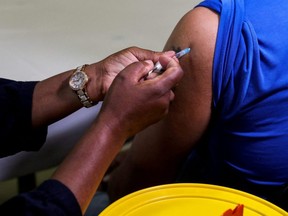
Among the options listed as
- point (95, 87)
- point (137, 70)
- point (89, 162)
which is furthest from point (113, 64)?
point (89, 162)

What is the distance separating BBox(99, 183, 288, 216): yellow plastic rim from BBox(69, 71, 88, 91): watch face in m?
0.32

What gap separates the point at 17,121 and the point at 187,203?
1.54ft

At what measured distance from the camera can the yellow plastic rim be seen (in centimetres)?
69

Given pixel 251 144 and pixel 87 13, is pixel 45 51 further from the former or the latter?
pixel 251 144

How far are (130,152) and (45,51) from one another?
1.25 feet

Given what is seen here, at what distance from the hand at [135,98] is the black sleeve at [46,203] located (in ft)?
0.47

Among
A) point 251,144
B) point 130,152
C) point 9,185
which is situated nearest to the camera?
point 251,144

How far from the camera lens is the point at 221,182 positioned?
1.02m

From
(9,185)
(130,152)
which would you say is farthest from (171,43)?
(9,185)

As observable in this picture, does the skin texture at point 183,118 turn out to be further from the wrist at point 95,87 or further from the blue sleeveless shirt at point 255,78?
A: the wrist at point 95,87

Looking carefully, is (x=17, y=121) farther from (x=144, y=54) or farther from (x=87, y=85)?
(x=144, y=54)

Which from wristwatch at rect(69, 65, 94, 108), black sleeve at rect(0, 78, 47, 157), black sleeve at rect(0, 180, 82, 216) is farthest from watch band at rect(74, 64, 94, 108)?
black sleeve at rect(0, 180, 82, 216)

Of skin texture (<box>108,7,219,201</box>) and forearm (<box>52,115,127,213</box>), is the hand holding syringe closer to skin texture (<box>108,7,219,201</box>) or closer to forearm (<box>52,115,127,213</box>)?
skin texture (<box>108,7,219,201</box>)

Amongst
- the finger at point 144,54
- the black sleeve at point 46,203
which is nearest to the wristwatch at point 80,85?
the finger at point 144,54
